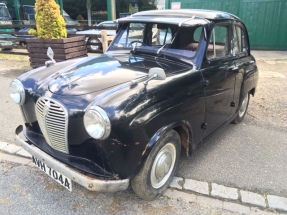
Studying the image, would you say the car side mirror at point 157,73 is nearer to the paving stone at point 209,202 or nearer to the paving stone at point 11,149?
the paving stone at point 209,202

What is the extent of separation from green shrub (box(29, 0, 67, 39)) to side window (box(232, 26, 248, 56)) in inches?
188

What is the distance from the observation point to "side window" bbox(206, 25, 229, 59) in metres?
3.23

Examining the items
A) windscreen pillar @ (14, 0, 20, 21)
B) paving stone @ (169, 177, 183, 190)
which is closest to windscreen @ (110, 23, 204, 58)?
paving stone @ (169, 177, 183, 190)

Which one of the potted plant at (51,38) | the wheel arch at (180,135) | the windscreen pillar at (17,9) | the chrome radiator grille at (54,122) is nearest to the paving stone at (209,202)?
the wheel arch at (180,135)

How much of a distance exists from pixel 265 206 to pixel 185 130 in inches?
43.5

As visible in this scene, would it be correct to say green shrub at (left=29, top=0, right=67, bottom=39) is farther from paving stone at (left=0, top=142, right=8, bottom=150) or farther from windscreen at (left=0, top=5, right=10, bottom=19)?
windscreen at (left=0, top=5, right=10, bottom=19)

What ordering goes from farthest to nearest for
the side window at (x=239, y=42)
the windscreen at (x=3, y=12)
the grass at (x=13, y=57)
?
the windscreen at (x=3, y=12) < the grass at (x=13, y=57) < the side window at (x=239, y=42)

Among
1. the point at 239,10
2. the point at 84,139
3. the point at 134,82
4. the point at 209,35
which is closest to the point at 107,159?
the point at 84,139

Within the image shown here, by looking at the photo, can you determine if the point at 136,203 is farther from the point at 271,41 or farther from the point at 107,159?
the point at 271,41

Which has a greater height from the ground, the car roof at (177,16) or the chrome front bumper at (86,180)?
the car roof at (177,16)

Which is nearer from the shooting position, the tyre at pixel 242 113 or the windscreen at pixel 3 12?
the tyre at pixel 242 113

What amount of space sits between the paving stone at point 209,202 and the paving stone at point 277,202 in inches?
19.8

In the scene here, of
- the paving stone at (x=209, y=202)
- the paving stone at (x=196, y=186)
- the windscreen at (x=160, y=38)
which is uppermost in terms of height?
the windscreen at (x=160, y=38)

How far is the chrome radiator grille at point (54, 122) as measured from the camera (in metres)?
2.32
